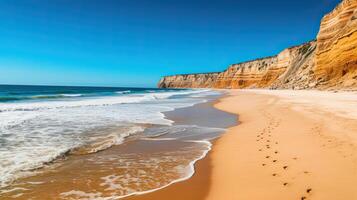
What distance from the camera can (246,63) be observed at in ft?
362

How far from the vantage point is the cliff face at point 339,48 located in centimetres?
3412

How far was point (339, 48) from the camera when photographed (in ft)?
121

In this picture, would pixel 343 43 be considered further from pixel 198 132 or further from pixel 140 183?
pixel 140 183

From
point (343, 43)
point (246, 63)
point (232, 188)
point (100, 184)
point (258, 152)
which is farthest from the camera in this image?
point (246, 63)

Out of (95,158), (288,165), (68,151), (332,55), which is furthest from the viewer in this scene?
(332,55)

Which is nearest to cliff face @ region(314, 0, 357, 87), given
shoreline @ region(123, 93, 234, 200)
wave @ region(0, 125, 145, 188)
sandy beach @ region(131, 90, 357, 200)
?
sandy beach @ region(131, 90, 357, 200)

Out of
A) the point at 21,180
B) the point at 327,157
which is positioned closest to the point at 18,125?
the point at 21,180

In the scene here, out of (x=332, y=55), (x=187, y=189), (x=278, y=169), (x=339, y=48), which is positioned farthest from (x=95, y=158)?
(x=332, y=55)

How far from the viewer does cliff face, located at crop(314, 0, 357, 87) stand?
1344 inches

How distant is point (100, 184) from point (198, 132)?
583cm

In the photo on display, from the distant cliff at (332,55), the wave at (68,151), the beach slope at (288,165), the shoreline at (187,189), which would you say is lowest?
the shoreline at (187,189)

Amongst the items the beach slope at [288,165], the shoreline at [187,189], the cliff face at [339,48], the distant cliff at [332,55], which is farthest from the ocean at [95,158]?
the cliff face at [339,48]

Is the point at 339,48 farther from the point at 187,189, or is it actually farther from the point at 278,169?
the point at 187,189

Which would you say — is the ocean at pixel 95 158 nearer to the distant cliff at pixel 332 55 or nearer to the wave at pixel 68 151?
the wave at pixel 68 151
